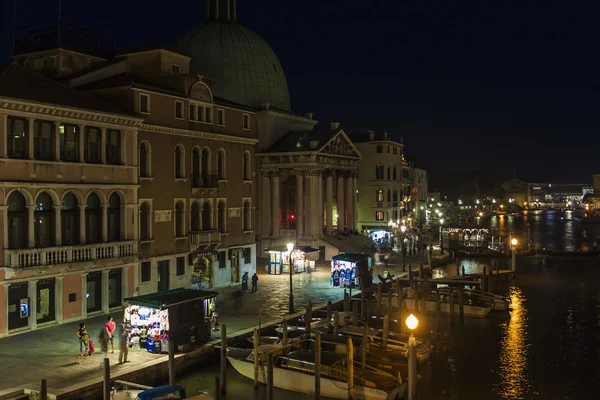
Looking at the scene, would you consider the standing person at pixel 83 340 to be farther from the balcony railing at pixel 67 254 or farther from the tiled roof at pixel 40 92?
the tiled roof at pixel 40 92

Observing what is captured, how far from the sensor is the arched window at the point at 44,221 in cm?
3123

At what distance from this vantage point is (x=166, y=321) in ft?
89.4

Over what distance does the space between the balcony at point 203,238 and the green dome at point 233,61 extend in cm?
2398

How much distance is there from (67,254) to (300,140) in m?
34.9

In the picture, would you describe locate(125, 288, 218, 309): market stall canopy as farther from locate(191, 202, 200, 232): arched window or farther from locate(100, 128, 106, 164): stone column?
locate(191, 202, 200, 232): arched window

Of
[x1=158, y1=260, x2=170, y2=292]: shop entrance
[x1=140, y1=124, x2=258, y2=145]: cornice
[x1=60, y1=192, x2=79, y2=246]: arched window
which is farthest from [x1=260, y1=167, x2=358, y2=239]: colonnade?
[x1=60, y1=192, x2=79, y2=246]: arched window

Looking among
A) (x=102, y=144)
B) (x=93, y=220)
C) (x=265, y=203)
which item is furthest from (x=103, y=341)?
(x=265, y=203)

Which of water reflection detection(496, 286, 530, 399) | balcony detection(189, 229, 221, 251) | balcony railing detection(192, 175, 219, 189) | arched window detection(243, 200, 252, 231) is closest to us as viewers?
water reflection detection(496, 286, 530, 399)

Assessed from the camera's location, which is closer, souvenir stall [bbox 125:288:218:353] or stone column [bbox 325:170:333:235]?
souvenir stall [bbox 125:288:218:353]

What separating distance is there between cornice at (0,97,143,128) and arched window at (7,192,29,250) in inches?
157

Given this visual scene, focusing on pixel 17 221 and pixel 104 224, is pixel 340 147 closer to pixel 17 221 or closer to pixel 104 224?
pixel 104 224

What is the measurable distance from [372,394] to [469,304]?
18.8 metres

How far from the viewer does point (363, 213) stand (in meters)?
82.7

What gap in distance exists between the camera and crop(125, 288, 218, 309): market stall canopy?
89.8 ft
